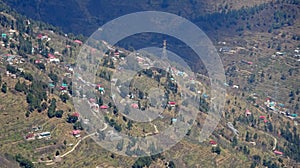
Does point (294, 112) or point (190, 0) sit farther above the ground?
point (190, 0)

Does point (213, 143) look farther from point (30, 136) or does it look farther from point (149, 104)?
point (30, 136)

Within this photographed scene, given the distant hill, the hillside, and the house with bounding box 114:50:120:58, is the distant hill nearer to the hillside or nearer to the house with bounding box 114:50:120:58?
the hillside

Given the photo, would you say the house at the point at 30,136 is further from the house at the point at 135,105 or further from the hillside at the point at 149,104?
the house at the point at 135,105

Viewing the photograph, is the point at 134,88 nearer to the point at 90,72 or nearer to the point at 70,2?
the point at 90,72

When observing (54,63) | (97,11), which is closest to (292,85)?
(54,63)

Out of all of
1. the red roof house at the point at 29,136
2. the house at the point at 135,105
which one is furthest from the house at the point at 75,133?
the house at the point at 135,105
